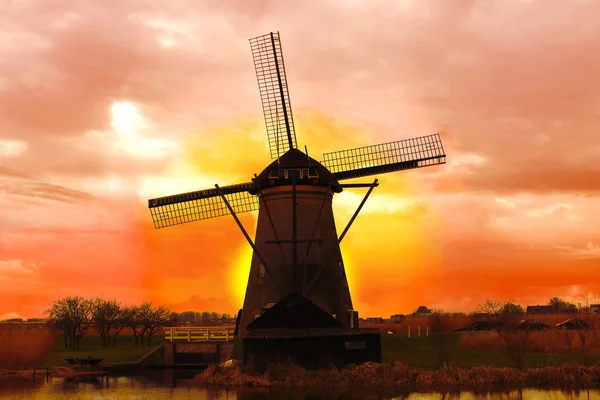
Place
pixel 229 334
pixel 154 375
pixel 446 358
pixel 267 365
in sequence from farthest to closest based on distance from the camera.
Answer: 1. pixel 229 334
2. pixel 154 375
3. pixel 446 358
4. pixel 267 365

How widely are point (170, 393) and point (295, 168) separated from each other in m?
14.3

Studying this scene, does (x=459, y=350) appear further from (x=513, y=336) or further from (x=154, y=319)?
(x=154, y=319)

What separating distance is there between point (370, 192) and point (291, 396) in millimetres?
14201

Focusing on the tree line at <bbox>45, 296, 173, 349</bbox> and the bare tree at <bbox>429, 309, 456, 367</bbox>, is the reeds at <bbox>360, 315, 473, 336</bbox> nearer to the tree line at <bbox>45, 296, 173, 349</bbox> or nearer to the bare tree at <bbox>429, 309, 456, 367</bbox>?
the bare tree at <bbox>429, 309, 456, 367</bbox>

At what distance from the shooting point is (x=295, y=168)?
39.2 meters

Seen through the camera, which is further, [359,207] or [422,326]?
[422,326]

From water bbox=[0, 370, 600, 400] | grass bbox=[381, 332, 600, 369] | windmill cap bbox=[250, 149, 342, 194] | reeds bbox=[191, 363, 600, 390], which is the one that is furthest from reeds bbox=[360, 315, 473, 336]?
water bbox=[0, 370, 600, 400]

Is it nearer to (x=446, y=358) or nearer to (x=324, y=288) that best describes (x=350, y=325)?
(x=324, y=288)

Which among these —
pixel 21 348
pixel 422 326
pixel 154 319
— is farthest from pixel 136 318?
pixel 21 348

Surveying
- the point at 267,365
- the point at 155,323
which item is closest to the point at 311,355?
the point at 267,365

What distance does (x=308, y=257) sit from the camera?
38.4 metres

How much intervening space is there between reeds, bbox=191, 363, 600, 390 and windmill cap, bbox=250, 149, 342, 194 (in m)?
11.5

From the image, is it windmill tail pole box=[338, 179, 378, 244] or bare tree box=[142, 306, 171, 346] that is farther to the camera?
bare tree box=[142, 306, 171, 346]

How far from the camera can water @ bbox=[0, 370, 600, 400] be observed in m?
28.0
